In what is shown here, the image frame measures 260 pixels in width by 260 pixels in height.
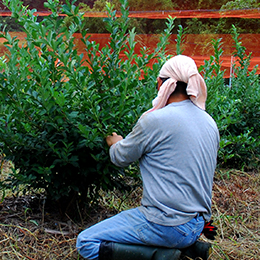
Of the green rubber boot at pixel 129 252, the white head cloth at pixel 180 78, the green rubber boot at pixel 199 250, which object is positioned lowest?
the green rubber boot at pixel 199 250

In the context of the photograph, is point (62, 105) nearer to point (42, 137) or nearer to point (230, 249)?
point (42, 137)

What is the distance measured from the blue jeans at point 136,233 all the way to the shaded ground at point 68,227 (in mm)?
513

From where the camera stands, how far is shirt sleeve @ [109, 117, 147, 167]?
237cm

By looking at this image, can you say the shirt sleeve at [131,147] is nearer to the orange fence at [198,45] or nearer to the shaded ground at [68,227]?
the shaded ground at [68,227]

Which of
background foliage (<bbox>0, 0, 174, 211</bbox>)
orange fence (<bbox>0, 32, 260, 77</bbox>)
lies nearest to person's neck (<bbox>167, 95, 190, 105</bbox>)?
background foliage (<bbox>0, 0, 174, 211</bbox>)

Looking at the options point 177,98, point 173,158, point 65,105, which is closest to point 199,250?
point 173,158

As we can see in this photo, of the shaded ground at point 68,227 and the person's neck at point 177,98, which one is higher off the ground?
the person's neck at point 177,98

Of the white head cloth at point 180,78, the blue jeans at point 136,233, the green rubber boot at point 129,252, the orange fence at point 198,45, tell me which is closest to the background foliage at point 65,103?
the white head cloth at point 180,78

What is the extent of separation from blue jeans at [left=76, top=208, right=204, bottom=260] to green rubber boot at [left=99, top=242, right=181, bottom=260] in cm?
3

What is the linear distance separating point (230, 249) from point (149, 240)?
1.18 m

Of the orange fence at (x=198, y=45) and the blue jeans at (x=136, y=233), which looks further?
the orange fence at (x=198, y=45)

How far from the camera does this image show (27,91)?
2.73 m

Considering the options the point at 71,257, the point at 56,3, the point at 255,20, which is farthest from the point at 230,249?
the point at 255,20

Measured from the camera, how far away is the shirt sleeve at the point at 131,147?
237 cm
